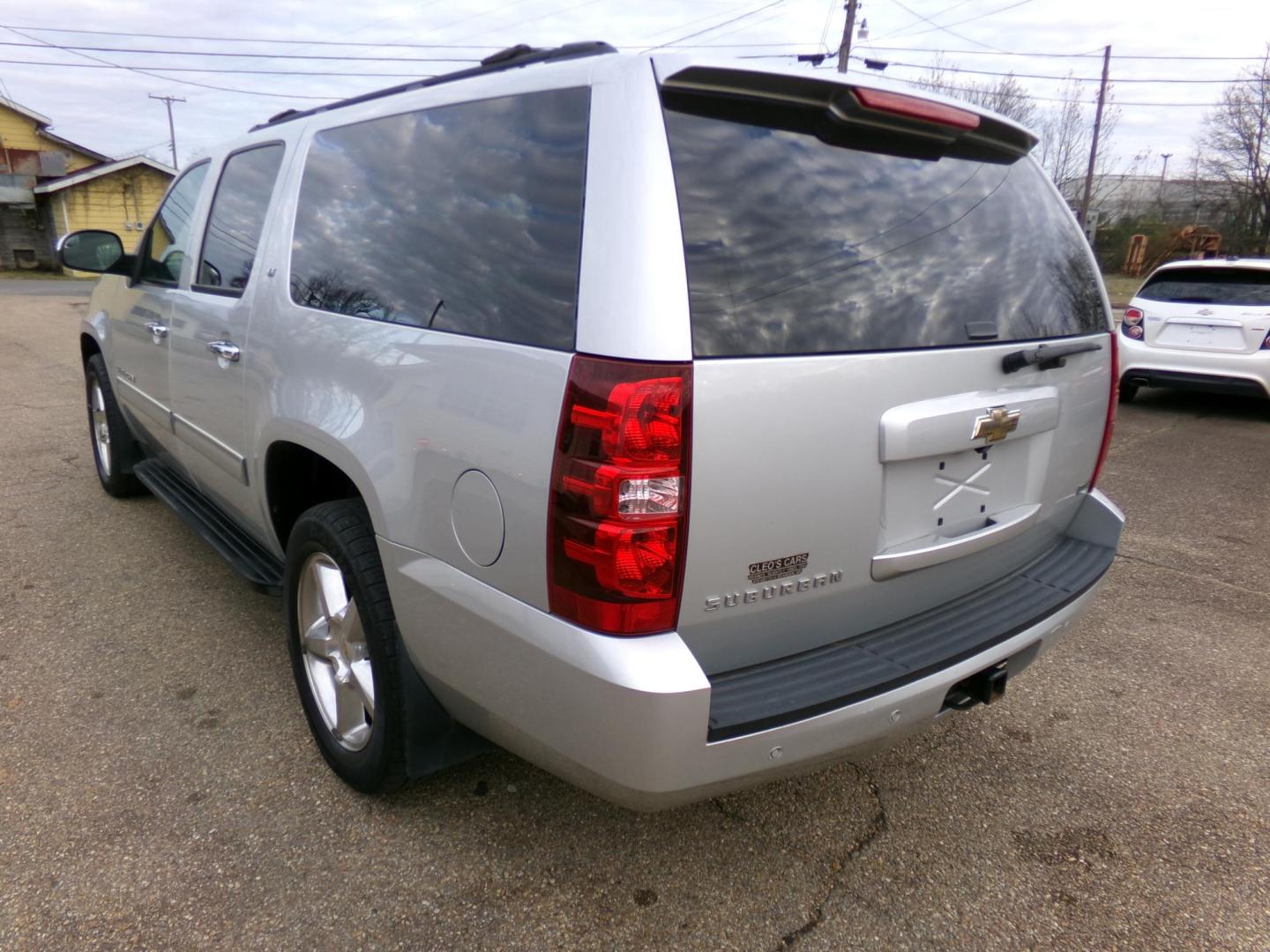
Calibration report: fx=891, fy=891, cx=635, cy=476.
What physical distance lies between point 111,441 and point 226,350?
244 centimetres

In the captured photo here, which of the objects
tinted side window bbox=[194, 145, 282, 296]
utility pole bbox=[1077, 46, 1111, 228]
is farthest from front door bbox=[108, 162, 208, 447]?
utility pole bbox=[1077, 46, 1111, 228]

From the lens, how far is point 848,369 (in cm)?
185

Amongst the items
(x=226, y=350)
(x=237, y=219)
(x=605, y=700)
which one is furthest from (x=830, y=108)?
(x=237, y=219)

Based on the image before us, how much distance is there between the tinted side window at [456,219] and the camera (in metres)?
1.83

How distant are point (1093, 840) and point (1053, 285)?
1.54 metres

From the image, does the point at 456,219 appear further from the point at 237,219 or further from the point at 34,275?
the point at 34,275

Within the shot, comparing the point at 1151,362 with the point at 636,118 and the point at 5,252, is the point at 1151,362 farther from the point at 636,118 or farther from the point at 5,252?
the point at 5,252

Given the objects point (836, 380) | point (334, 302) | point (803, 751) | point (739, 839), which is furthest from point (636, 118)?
point (739, 839)

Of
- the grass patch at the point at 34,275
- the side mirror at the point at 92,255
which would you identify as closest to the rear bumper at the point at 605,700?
the side mirror at the point at 92,255

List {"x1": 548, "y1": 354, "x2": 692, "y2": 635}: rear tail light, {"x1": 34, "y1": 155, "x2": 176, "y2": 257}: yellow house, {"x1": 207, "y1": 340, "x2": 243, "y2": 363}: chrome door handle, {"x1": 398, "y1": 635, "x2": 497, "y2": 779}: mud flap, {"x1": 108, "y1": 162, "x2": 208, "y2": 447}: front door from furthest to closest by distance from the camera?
{"x1": 34, "y1": 155, "x2": 176, "y2": 257}: yellow house, {"x1": 108, "y1": 162, "x2": 208, "y2": 447}: front door, {"x1": 207, "y1": 340, "x2": 243, "y2": 363}: chrome door handle, {"x1": 398, "y1": 635, "x2": 497, "y2": 779}: mud flap, {"x1": 548, "y1": 354, "x2": 692, "y2": 635}: rear tail light

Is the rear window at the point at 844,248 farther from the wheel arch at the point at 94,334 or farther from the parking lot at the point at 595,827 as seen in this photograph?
the wheel arch at the point at 94,334

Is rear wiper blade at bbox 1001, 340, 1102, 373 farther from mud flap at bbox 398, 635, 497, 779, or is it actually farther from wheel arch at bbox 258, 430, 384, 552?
wheel arch at bbox 258, 430, 384, 552

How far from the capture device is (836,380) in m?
1.83

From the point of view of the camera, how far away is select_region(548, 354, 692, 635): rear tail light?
165cm
